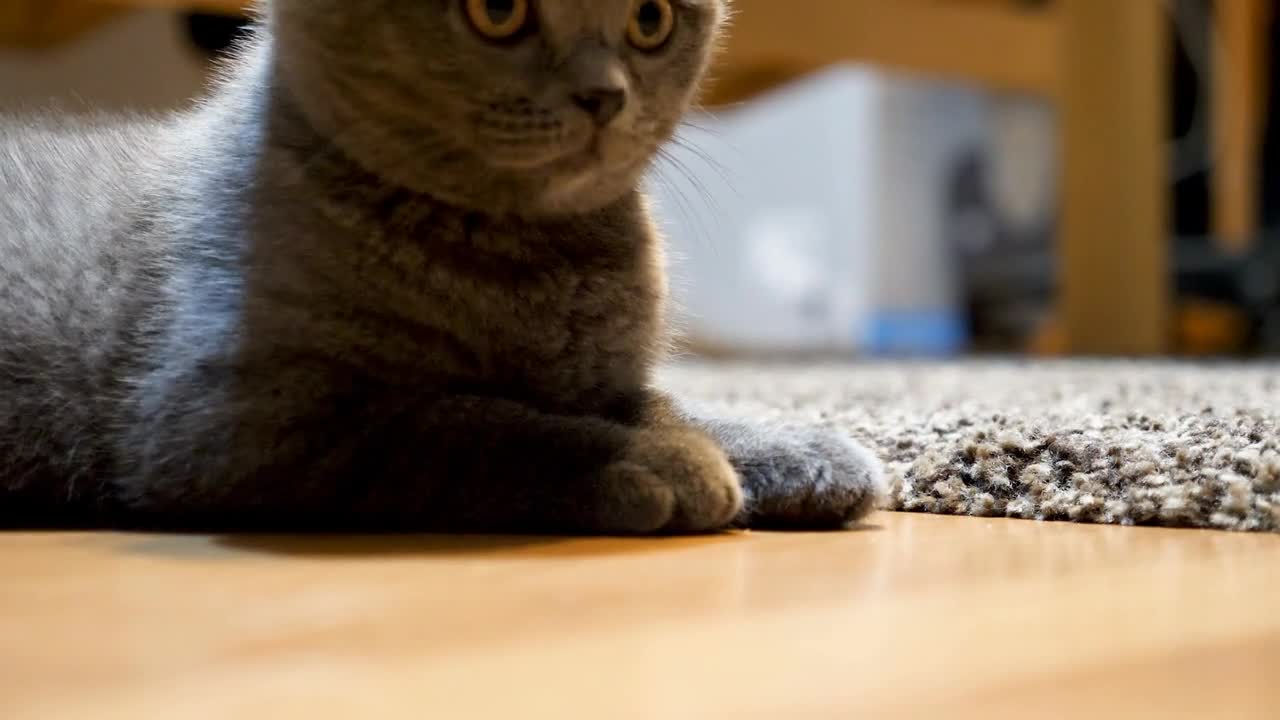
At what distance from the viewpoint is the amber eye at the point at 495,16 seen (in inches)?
33.0

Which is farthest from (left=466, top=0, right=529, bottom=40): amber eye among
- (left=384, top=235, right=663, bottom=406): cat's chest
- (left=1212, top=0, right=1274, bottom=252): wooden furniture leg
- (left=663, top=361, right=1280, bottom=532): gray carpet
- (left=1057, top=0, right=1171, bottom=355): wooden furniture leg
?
(left=1212, top=0, right=1274, bottom=252): wooden furniture leg

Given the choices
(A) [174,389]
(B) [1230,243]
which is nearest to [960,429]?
(A) [174,389]

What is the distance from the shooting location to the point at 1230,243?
14.2 feet

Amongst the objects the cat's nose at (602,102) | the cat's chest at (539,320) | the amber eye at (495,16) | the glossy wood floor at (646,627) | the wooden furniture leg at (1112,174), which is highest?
the wooden furniture leg at (1112,174)

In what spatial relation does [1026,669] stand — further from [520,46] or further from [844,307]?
[844,307]

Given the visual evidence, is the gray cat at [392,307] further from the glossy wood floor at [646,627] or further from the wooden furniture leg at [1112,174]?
the wooden furniture leg at [1112,174]

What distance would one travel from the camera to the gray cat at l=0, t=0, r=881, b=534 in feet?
2.74

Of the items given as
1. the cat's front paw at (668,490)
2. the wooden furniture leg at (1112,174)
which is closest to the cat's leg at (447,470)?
the cat's front paw at (668,490)

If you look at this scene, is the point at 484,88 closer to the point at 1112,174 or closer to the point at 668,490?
the point at 668,490

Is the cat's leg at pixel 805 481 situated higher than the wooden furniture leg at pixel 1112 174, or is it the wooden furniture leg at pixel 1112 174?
the wooden furniture leg at pixel 1112 174

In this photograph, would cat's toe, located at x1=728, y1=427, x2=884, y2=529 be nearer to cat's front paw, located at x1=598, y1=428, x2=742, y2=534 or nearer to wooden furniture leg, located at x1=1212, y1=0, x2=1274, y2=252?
cat's front paw, located at x1=598, y1=428, x2=742, y2=534

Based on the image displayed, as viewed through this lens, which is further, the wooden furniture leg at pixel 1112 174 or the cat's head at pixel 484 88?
the wooden furniture leg at pixel 1112 174

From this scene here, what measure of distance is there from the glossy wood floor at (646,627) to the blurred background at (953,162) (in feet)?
1.37

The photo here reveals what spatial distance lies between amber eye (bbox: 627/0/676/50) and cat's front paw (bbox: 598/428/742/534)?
0.27m
